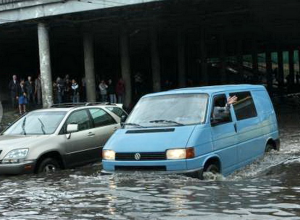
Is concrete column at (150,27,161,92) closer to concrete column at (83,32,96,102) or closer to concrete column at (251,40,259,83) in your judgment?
concrete column at (83,32,96,102)

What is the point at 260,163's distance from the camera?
9898 mm

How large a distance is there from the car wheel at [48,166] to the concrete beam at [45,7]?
40.9ft

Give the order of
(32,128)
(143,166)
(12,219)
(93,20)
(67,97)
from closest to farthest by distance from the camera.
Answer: (12,219) < (143,166) < (32,128) < (93,20) < (67,97)

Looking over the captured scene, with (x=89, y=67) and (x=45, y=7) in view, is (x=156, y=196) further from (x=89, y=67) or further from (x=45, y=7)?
(x=89, y=67)

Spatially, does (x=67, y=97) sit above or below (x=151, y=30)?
below

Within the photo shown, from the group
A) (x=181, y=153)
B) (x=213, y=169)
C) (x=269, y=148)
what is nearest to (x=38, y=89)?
(x=269, y=148)

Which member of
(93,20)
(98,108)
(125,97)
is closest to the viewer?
(98,108)

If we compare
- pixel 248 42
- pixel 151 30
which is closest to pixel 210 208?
pixel 151 30

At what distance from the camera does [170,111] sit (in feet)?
30.0

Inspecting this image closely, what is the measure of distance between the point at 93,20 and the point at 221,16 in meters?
8.87

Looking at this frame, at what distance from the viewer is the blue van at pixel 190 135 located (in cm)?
816

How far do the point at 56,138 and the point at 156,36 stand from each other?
1117 inches

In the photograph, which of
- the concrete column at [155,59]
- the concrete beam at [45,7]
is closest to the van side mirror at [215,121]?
the concrete beam at [45,7]

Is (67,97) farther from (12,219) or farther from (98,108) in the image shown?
(12,219)
